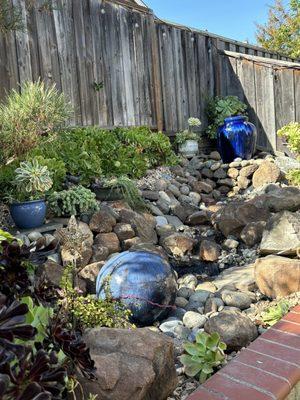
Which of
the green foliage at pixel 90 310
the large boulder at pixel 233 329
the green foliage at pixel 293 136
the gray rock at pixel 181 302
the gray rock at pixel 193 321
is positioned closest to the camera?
the green foliage at pixel 90 310

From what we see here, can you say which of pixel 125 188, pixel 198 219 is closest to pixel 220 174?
pixel 198 219

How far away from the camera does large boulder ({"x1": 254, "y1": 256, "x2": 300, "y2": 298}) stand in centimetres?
282

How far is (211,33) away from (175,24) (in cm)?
102

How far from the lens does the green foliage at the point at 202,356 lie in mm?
1907

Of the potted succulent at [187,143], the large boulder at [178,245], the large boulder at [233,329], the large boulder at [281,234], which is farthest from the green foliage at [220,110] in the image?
the large boulder at [233,329]

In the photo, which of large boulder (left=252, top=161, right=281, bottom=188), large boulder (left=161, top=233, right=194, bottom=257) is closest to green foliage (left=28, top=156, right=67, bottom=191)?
large boulder (left=161, top=233, right=194, bottom=257)

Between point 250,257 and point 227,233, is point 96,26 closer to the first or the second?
point 227,233

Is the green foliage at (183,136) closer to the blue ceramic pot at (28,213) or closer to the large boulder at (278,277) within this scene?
the blue ceramic pot at (28,213)

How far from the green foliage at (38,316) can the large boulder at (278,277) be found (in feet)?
6.08

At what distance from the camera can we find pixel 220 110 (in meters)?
7.66

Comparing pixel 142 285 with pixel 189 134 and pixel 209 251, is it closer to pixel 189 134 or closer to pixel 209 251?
pixel 209 251

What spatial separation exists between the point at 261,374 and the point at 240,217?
Answer: 3.05 m

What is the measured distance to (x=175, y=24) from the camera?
23.5ft

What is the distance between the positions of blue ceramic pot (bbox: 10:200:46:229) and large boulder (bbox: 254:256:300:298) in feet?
5.85
